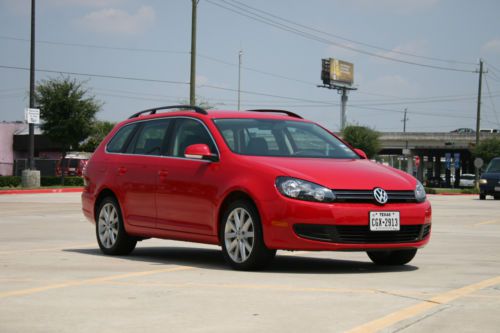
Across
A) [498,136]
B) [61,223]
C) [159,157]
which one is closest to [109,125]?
[498,136]

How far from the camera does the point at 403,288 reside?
26.6ft

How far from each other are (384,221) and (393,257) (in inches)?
39.6

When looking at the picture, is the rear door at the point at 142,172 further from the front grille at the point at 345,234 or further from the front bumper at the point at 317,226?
the front grille at the point at 345,234

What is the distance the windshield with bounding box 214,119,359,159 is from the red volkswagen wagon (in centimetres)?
1

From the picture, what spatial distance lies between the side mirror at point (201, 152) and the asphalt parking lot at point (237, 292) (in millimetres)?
1132

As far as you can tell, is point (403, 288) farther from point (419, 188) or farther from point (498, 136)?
point (498, 136)

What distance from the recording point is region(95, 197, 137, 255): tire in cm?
1148

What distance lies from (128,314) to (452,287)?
117 inches

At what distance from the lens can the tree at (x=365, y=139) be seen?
12200 centimetres

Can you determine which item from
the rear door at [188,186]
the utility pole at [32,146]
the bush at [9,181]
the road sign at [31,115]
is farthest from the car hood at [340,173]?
the bush at [9,181]

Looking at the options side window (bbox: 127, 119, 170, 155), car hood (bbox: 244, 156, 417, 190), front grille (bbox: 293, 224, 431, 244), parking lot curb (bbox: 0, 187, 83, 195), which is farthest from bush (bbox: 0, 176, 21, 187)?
front grille (bbox: 293, 224, 431, 244)

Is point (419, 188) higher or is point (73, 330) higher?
point (419, 188)

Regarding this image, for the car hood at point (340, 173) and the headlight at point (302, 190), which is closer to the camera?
the headlight at point (302, 190)

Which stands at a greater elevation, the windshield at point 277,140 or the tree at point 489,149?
the tree at point 489,149
